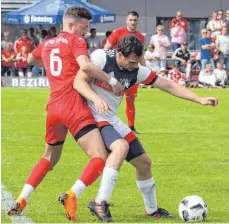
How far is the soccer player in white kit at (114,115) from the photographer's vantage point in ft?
26.7

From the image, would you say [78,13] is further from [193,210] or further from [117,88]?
[193,210]

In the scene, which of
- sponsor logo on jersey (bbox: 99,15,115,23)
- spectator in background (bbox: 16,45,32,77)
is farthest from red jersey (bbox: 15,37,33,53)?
sponsor logo on jersey (bbox: 99,15,115,23)

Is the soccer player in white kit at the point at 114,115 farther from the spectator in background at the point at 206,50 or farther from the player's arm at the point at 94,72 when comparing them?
the spectator in background at the point at 206,50

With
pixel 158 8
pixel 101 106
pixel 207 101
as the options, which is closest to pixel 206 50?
pixel 158 8

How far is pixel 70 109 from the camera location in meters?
8.46

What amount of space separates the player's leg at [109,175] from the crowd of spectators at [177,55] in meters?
21.7

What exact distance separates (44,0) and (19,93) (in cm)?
628

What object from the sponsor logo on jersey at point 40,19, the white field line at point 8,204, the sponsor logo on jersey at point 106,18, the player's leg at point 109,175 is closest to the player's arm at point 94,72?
the player's leg at point 109,175

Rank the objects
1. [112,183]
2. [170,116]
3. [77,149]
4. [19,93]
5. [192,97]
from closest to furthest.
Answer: [112,183] → [192,97] → [77,149] → [170,116] → [19,93]

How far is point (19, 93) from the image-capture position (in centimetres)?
2708

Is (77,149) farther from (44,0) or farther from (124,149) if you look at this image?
(44,0)

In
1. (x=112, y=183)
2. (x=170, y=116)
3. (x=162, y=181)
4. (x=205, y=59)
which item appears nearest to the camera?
(x=112, y=183)

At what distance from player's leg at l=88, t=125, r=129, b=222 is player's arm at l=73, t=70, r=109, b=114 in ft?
1.38

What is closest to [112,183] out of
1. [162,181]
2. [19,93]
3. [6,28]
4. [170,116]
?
[162,181]
